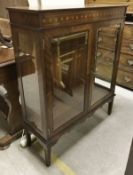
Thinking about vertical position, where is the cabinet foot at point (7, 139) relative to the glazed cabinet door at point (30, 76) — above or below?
below

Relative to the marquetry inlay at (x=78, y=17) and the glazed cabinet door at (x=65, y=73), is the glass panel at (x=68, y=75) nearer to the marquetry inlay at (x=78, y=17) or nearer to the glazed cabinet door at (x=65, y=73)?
the glazed cabinet door at (x=65, y=73)

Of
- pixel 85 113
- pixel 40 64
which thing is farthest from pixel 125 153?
pixel 40 64

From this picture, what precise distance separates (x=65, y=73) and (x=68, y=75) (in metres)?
0.07

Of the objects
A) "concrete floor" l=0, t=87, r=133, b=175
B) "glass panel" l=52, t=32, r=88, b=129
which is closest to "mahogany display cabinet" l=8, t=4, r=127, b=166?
"glass panel" l=52, t=32, r=88, b=129

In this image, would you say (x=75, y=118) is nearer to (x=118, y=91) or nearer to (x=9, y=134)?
(x=9, y=134)

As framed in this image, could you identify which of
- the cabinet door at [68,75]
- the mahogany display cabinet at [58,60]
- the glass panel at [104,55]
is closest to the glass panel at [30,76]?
the mahogany display cabinet at [58,60]

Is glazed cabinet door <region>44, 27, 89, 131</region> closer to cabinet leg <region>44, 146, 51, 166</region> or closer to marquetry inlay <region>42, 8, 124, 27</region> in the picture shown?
marquetry inlay <region>42, 8, 124, 27</region>

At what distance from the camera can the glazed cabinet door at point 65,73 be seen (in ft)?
3.78

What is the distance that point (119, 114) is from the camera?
2162 mm

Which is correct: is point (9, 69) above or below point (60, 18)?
below

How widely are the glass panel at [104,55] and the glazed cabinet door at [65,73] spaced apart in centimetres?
19

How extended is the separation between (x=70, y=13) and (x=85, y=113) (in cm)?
91

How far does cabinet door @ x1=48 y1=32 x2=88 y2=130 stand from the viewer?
4.05 feet

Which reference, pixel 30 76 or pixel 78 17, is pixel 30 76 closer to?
pixel 30 76
